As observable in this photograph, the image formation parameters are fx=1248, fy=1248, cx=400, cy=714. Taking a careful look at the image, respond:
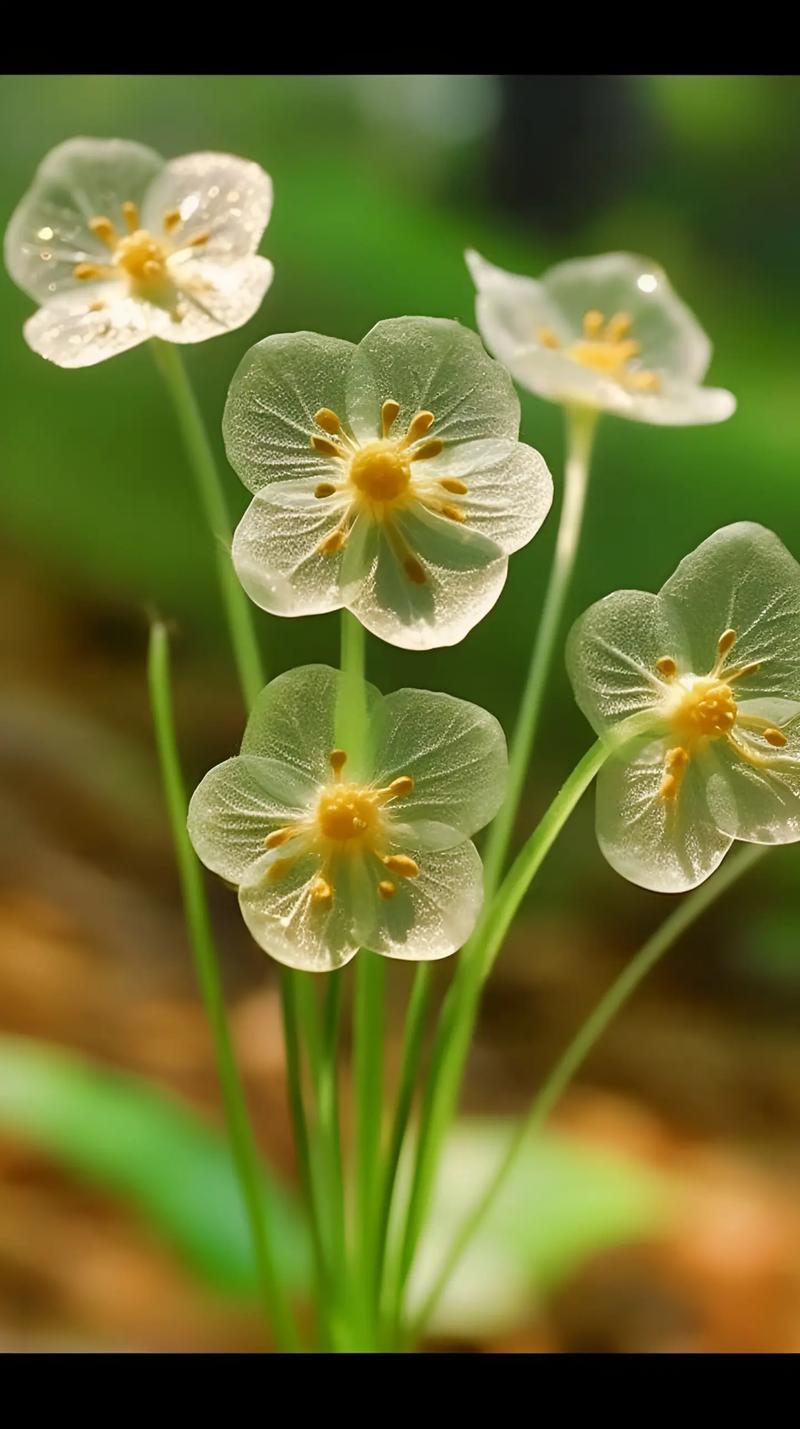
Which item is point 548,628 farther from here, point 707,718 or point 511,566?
point 511,566

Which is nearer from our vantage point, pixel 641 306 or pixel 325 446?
pixel 325 446

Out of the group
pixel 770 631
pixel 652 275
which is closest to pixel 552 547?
pixel 652 275

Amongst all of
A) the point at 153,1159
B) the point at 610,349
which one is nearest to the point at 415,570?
the point at 610,349

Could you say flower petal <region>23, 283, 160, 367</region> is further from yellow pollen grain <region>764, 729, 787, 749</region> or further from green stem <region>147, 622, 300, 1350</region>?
yellow pollen grain <region>764, 729, 787, 749</region>

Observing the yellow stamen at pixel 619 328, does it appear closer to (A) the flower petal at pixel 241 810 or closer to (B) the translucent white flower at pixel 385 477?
(B) the translucent white flower at pixel 385 477

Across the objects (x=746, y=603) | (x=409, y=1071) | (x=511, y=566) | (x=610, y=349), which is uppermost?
(x=511, y=566)

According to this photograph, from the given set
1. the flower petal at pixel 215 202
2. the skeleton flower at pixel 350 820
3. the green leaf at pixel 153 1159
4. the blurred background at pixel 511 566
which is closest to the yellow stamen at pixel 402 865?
the skeleton flower at pixel 350 820

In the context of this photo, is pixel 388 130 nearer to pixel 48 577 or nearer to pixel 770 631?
pixel 48 577
